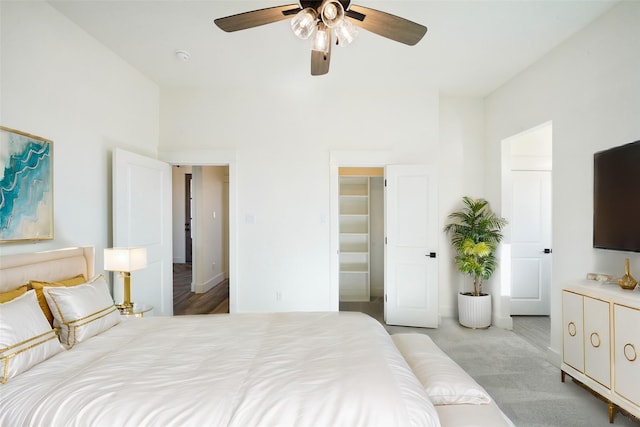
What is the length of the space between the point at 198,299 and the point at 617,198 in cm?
505

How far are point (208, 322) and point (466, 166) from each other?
3.64m

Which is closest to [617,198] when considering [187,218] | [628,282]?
[628,282]

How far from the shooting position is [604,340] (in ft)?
6.98

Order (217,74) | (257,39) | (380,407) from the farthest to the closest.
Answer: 1. (217,74)
2. (257,39)
3. (380,407)

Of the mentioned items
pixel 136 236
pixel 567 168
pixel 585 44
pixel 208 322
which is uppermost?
pixel 585 44

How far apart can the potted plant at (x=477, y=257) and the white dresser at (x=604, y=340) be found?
4.11ft

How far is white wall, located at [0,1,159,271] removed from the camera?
2.16m

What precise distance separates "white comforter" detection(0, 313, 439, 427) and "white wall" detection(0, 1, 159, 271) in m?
1.21

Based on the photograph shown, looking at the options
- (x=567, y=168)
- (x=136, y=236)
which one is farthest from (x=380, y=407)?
(x=136, y=236)

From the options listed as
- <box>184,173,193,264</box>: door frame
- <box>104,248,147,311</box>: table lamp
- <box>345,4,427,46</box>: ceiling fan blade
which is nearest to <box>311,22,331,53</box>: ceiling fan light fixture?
<box>345,4,427,46</box>: ceiling fan blade

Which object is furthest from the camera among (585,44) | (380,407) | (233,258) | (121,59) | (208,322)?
(233,258)

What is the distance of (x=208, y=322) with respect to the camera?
7.00 ft

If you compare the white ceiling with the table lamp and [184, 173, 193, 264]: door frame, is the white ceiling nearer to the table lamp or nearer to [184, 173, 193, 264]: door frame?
the table lamp

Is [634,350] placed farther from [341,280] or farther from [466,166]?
[341,280]
